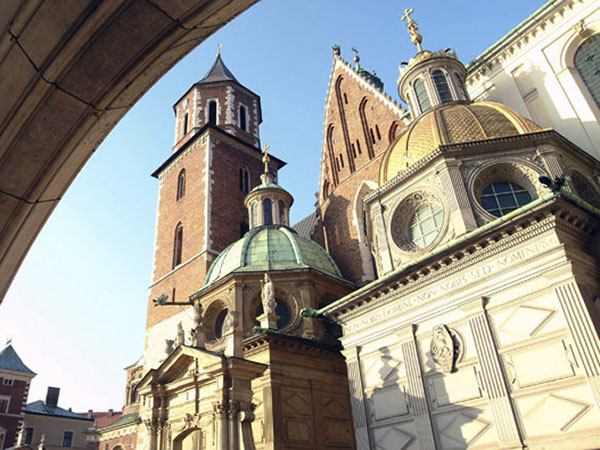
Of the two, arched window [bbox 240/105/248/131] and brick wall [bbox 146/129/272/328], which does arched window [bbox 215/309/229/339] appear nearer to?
brick wall [bbox 146/129/272/328]

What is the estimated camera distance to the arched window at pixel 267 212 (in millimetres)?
22516

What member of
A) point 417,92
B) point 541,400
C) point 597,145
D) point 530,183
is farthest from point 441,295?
point 417,92

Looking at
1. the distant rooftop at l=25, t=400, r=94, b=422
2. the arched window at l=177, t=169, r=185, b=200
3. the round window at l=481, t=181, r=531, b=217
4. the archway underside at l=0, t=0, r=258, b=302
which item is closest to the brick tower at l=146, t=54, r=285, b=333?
the arched window at l=177, t=169, r=185, b=200

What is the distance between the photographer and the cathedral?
9.33 metres

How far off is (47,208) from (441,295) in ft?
33.0

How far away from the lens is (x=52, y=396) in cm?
4250

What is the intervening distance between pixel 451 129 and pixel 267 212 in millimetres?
11010

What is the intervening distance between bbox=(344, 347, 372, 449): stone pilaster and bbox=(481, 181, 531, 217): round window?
17.3ft

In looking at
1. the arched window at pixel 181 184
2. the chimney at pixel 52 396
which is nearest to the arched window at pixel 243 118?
the arched window at pixel 181 184

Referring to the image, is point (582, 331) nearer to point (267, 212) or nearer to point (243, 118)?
point (267, 212)

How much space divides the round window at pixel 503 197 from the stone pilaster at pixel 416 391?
3962 millimetres

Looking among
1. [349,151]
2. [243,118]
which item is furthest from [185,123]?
[349,151]

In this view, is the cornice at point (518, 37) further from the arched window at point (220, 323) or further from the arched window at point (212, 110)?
the arched window at point (212, 110)

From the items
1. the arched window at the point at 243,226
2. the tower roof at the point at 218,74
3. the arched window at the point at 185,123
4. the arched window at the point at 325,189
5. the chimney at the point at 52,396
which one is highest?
the tower roof at the point at 218,74
